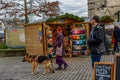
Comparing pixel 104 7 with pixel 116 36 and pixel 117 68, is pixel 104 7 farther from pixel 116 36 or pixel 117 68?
pixel 117 68

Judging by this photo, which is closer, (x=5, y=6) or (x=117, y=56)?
(x=117, y=56)

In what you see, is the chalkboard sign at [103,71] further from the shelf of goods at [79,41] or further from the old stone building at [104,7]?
the old stone building at [104,7]

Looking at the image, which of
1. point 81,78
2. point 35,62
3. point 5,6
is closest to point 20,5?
point 5,6

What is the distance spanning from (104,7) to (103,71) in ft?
212

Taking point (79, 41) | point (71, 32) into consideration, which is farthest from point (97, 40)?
point (79, 41)

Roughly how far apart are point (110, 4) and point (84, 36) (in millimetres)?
47273

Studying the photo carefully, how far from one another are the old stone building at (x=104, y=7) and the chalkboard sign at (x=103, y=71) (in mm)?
52838

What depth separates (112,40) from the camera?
21.0 metres

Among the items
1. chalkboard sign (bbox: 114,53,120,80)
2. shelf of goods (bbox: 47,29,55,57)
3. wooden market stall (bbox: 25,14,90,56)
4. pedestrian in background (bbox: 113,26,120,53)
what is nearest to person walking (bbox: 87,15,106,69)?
chalkboard sign (bbox: 114,53,120,80)

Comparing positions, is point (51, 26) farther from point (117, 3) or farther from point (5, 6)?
point (117, 3)

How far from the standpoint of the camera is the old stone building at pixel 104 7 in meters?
64.8

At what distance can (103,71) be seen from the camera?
24.0ft

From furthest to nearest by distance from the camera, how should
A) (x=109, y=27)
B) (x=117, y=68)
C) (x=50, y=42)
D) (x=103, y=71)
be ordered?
(x=109, y=27) < (x=50, y=42) < (x=103, y=71) < (x=117, y=68)

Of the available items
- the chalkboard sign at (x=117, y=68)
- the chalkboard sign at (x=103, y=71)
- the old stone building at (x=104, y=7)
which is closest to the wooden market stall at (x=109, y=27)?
the chalkboard sign at (x=103, y=71)
